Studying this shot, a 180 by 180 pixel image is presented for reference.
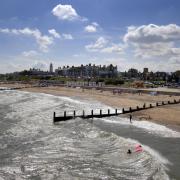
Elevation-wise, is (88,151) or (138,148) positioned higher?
(138,148)

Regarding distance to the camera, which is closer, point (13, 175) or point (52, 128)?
point (13, 175)

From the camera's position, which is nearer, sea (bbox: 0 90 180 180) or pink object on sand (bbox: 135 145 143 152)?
sea (bbox: 0 90 180 180)

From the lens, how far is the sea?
2281 centimetres

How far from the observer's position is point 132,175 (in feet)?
73.4

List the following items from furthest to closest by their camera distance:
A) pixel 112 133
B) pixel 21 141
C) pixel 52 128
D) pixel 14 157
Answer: pixel 52 128
pixel 112 133
pixel 21 141
pixel 14 157

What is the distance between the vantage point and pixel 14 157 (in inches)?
1055

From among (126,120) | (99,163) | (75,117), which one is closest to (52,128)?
(75,117)

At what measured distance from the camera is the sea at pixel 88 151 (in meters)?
22.8

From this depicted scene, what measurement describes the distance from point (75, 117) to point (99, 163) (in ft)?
79.5

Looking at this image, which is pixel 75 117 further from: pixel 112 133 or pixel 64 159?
pixel 64 159

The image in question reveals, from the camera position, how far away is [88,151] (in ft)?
94.4

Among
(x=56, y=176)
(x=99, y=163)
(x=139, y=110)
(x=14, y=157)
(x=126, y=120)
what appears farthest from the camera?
(x=139, y=110)

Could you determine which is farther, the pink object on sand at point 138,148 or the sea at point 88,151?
the pink object on sand at point 138,148

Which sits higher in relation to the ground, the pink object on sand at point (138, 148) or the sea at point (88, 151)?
the pink object on sand at point (138, 148)
